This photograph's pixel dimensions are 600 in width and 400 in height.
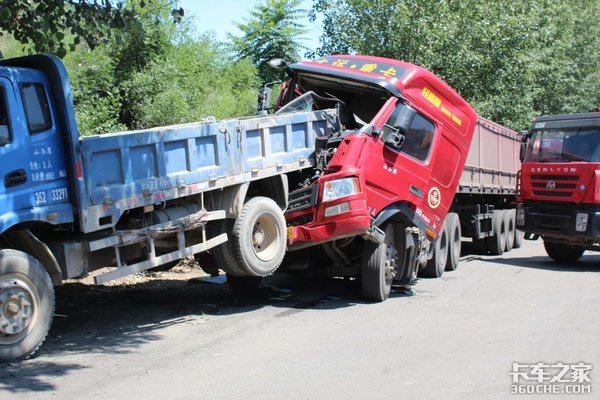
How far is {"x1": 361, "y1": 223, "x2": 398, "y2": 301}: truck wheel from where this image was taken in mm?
8750

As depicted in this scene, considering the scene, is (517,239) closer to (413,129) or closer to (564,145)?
(564,145)

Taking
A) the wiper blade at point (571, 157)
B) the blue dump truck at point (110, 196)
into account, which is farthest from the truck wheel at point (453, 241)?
the blue dump truck at point (110, 196)

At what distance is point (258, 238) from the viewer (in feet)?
25.5

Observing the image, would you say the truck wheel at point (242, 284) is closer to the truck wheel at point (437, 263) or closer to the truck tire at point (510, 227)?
the truck wheel at point (437, 263)

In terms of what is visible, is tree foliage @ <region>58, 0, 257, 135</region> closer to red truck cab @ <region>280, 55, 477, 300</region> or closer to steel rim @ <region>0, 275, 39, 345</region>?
red truck cab @ <region>280, 55, 477, 300</region>

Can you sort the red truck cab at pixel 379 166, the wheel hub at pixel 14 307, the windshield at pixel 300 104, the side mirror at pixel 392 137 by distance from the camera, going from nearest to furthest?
1. the wheel hub at pixel 14 307
2. the red truck cab at pixel 379 166
3. the side mirror at pixel 392 137
4. the windshield at pixel 300 104

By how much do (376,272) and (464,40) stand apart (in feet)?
40.0

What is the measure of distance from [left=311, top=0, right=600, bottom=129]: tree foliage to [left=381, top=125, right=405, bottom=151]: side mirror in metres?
10.4

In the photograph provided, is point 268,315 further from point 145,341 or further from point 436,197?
point 436,197

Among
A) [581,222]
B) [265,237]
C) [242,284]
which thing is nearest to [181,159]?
[265,237]

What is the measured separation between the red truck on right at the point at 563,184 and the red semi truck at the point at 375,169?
3484 mm

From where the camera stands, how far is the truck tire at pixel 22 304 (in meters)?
5.50

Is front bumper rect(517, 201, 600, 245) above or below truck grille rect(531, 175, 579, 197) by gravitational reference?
below

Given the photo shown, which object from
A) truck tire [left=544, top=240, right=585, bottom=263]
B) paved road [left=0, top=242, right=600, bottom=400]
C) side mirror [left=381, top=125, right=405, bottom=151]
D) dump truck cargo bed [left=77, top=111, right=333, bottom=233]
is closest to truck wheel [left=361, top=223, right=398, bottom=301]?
paved road [left=0, top=242, right=600, bottom=400]
